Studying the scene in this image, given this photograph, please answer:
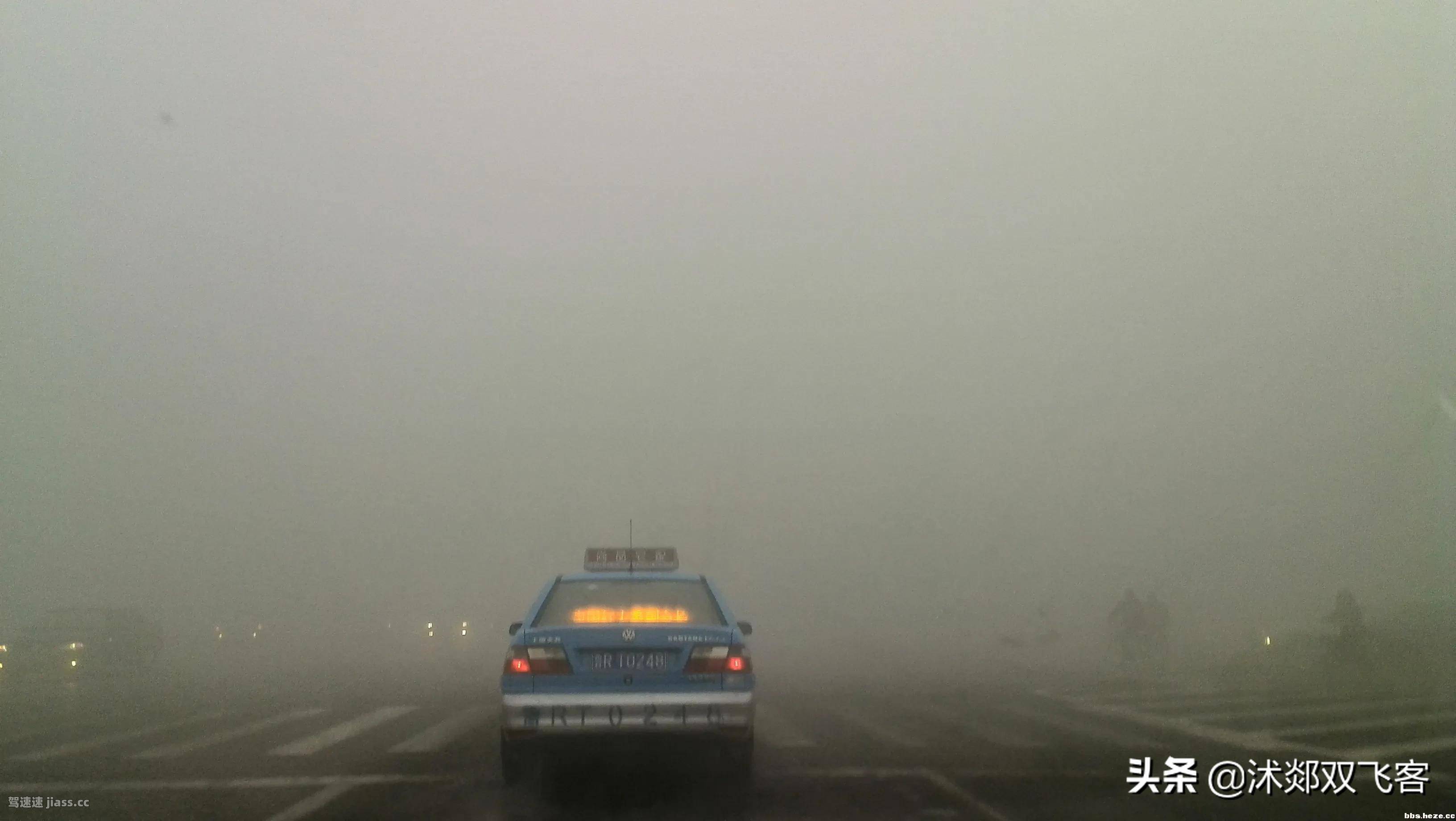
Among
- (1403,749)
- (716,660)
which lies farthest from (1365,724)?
(716,660)

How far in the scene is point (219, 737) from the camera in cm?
1238

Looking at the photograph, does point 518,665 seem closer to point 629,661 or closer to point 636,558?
point 629,661

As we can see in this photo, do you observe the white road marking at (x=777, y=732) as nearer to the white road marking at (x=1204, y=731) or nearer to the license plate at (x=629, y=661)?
the license plate at (x=629, y=661)

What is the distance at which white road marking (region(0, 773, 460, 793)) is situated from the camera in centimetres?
884

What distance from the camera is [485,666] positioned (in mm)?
30859

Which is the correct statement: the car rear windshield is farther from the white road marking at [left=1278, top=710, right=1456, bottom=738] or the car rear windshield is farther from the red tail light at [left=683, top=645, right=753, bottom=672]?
the white road marking at [left=1278, top=710, right=1456, bottom=738]

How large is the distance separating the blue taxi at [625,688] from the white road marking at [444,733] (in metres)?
2.79

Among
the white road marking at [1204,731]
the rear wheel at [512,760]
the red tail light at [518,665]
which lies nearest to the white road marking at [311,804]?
the rear wheel at [512,760]

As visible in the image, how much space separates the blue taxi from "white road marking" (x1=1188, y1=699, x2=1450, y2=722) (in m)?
6.80

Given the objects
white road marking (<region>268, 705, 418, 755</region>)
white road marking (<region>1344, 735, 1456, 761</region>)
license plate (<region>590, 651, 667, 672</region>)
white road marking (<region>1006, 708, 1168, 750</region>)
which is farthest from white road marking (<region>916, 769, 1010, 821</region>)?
white road marking (<region>268, 705, 418, 755</region>)

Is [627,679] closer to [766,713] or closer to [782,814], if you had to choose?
[782,814]

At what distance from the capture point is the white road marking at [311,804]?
7602 mm

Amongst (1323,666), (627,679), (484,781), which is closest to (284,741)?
(484,781)

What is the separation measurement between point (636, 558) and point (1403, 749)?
685 cm
